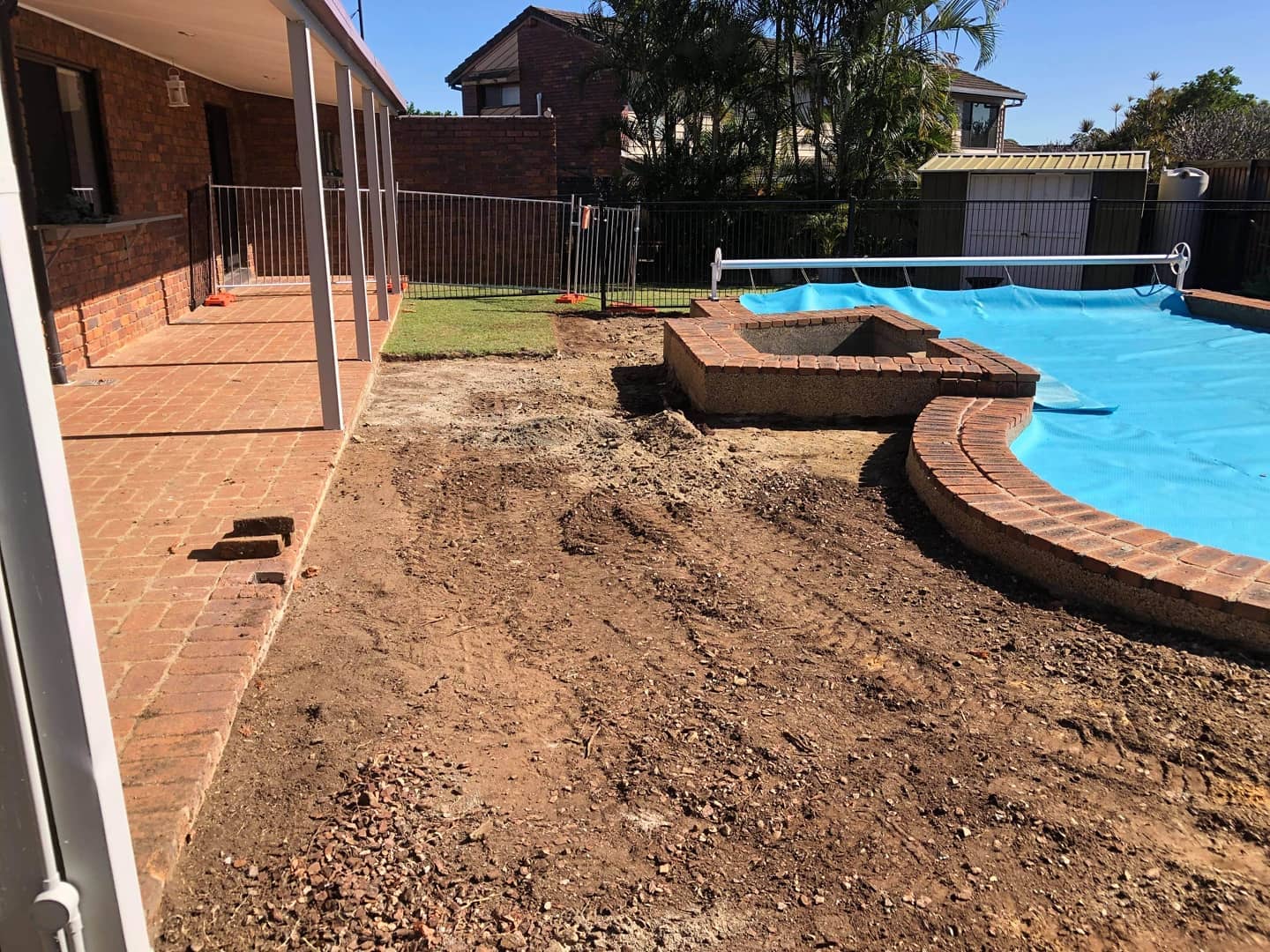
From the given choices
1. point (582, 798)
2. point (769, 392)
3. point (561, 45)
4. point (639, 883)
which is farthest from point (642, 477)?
point (561, 45)

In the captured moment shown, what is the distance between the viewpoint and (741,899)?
7.68 feet

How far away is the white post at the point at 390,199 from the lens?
12.1 metres

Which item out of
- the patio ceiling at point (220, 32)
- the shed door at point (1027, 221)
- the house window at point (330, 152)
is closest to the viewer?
the patio ceiling at point (220, 32)

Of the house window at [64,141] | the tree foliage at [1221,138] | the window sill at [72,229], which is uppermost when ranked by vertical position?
the tree foliage at [1221,138]

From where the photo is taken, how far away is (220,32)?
7.42 meters

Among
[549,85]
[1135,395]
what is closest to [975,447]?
[1135,395]

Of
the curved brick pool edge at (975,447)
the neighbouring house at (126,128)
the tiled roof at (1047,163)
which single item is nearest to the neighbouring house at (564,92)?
the tiled roof at (1047,163)

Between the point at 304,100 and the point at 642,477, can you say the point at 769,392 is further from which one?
the point at 304,100

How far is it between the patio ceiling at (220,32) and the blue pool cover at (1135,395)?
4.86 m

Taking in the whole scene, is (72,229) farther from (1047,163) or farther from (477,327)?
(1047,163)

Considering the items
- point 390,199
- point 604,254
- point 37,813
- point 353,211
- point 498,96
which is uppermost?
point 498,96

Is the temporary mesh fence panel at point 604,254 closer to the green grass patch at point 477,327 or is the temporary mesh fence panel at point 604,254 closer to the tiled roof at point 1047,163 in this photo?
the green grass patch at point 477,327

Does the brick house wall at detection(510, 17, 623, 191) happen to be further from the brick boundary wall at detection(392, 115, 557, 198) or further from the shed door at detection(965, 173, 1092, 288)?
the shed door at detection(965, 173, 1092, 288)

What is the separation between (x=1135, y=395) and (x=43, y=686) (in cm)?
720
